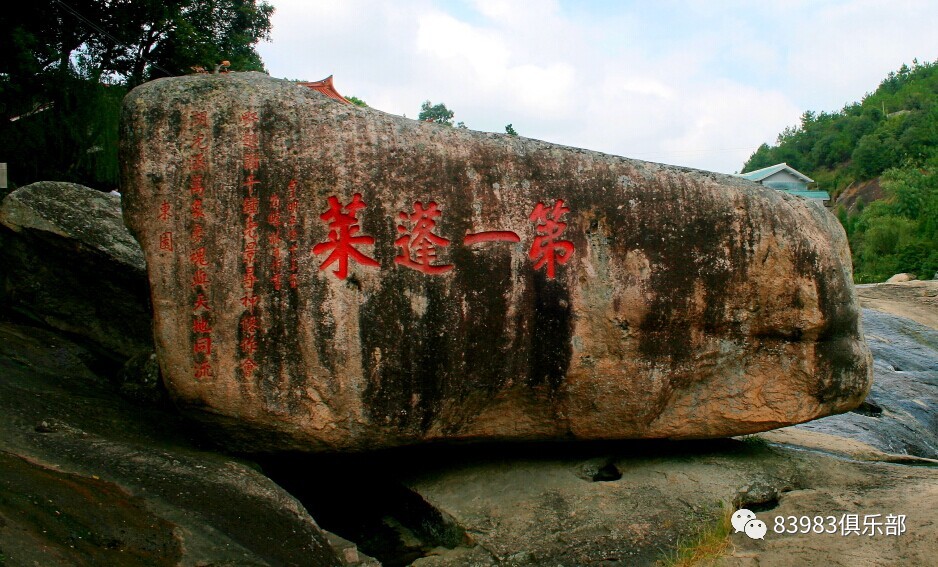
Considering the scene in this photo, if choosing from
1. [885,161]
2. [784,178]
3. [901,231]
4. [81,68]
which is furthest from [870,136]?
[81,68]

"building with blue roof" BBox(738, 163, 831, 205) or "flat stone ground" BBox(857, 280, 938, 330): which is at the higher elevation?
"building with blue roof" BBox(738, 163, 831, 205)

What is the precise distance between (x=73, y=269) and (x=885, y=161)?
36420mm

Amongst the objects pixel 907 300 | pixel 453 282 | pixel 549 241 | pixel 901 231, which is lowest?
pixel 907 300

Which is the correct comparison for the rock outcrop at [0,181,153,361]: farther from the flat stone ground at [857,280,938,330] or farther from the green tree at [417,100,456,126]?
the green tree at [417,100,456,126]

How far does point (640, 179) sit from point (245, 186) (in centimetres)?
273

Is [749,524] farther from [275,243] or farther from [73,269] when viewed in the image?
[73,269]

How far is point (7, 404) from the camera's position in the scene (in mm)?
4902

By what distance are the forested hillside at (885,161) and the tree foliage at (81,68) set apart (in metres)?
19.2

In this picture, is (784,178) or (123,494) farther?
(784,178)

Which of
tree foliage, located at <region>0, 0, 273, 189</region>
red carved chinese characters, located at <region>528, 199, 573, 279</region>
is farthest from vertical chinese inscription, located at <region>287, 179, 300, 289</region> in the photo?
tree foliage, located at <region>0, 0, 273, 189</region>

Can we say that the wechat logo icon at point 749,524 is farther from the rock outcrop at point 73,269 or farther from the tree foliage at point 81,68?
the tree foliage at point 81,68

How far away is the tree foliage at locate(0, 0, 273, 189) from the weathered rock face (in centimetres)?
673

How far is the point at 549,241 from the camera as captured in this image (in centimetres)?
530

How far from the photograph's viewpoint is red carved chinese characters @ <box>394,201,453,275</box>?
16.5 feet
